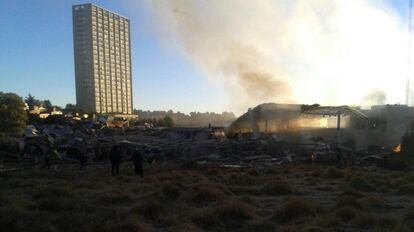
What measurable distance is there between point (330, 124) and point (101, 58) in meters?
86.8

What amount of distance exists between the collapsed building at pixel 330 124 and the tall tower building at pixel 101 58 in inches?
3049

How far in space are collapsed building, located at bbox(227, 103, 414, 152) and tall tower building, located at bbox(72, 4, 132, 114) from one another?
254 feet

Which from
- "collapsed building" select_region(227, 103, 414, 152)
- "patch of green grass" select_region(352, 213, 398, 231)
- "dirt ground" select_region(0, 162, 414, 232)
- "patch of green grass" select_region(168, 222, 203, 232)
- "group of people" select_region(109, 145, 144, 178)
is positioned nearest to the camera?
"patch of green grass" select_region(168, 222, 203, 232)

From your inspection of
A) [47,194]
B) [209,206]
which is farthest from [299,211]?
[47,194]

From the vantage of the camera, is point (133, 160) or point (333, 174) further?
point (333, 174)

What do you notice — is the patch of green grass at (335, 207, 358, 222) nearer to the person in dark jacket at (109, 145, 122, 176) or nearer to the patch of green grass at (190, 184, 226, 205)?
the patch of green grass at (190, 184, 226, 205)

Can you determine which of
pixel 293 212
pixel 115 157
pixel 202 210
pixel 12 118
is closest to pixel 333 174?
pixel 115 157

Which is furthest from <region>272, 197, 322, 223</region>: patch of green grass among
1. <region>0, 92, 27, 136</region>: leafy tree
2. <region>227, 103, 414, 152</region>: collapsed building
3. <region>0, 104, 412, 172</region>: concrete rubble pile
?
<region>0, 92, 27, 136</region>: leafy tree

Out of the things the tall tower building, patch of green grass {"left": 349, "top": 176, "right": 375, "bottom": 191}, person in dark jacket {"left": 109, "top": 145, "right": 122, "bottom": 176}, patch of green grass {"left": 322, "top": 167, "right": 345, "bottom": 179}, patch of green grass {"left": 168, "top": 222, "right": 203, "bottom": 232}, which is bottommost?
patch of green grass {"left": 322, "top": 167, "right": 345, "bottom": 179}

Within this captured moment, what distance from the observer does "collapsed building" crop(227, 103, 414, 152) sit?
4938cm

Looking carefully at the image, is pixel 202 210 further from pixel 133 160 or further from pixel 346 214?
pixel 133 160

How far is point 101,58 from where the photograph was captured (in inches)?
5133

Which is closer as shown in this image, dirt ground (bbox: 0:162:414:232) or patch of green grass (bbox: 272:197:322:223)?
dirt ground (bbox: 0:162:414:232)

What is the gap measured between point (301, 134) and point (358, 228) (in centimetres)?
4325
